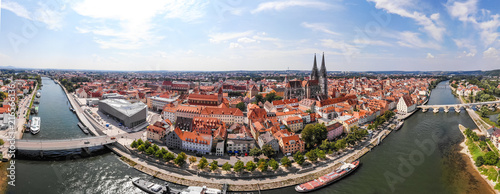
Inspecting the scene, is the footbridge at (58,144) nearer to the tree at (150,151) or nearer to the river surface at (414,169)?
the tree at (150,151)

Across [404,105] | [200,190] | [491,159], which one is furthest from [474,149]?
[200,190]

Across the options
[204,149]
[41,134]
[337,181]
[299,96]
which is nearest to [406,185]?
[337,181]

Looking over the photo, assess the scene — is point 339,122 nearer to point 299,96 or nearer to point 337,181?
point 337,181

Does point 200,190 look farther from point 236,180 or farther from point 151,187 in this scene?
point 151,187

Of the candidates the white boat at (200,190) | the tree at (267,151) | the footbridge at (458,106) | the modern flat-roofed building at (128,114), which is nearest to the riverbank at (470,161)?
the tree at (267,151)

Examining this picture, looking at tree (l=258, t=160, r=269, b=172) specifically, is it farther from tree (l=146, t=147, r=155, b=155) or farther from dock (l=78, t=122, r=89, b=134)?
dock (l=78, t=122, r=89, b=134)

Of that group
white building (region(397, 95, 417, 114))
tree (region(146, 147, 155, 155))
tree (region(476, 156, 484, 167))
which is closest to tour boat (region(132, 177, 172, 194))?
tree (region(146, 147, 155, 155))
